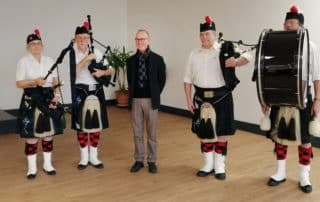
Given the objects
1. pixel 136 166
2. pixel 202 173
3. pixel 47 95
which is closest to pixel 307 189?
pixel 202 173

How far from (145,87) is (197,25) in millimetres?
2564

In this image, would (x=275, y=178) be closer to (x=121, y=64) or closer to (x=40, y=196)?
(x=40, y=196)

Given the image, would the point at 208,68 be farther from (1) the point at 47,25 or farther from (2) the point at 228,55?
Result: (1) the point at 47,25

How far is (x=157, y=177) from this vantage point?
145 inches

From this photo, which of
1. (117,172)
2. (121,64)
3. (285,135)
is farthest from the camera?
(121,64)

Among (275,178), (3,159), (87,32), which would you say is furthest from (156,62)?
(3,159)

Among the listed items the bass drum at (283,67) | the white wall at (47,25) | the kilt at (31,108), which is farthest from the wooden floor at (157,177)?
the white wall at (47,25)

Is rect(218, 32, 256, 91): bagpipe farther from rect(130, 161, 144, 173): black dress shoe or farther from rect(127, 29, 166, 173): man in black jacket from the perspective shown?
rect(130, 161, 144, 173): black dress shoe

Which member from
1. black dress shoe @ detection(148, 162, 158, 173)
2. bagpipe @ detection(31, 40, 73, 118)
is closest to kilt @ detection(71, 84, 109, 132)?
bagpipe @ detection(31, 40, 73, 118)

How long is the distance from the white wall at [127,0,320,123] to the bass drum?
5.75 ft

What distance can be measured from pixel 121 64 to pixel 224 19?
2329 millimetres

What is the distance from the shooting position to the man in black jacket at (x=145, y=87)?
3.62 m

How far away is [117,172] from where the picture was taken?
12.6ft

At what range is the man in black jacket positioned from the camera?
3.62 m
